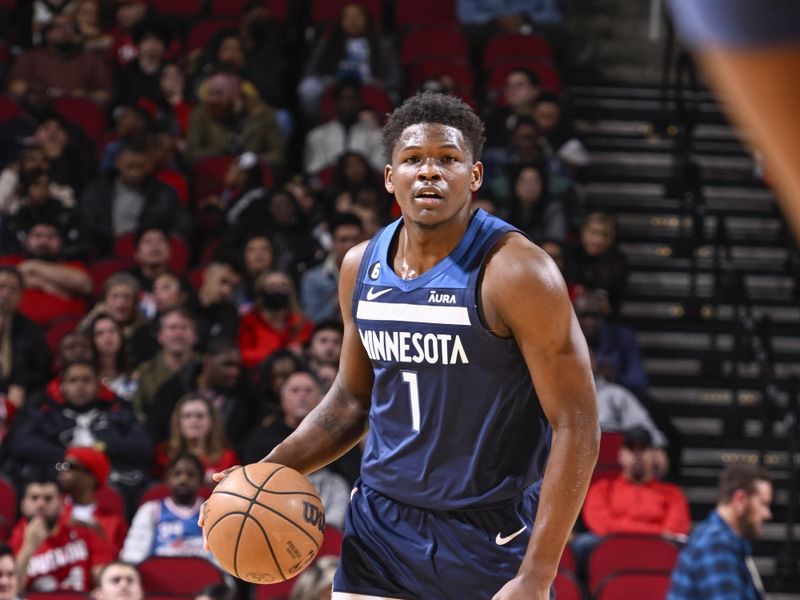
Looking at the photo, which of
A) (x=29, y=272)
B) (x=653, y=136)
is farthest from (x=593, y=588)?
(x=653, y=136)

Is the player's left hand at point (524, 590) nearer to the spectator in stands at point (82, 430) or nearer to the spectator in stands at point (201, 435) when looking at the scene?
the spectator in stands at point (201, 435)

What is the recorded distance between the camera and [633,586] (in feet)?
21.2

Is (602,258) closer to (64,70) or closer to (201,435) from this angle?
(201,435)

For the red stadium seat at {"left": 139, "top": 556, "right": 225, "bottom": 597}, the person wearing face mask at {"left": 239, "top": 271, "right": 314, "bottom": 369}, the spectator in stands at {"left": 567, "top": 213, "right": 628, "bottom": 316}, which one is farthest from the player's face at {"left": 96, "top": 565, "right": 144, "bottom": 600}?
the spectator in stands at {"left": 567, "top": 213, "right": 628, "bottom": 316}

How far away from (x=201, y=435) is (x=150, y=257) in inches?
74.4

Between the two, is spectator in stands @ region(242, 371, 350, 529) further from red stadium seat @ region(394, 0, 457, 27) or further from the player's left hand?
red stadium seat @ region(394, 0, 457, 27)

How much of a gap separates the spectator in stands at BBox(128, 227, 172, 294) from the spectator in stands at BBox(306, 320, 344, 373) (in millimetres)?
1394

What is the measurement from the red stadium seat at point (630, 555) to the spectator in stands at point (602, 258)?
2.71 m

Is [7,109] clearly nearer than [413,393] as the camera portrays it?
No

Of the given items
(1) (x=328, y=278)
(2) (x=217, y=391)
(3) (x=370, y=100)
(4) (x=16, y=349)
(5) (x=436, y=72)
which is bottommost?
(2) (x=217, y=391)

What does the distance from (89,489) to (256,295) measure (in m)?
1.96

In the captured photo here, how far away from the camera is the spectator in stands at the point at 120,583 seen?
239 inches

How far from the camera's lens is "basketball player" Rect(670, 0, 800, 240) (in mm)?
575

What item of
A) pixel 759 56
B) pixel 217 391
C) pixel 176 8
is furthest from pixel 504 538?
pixel 176 8
